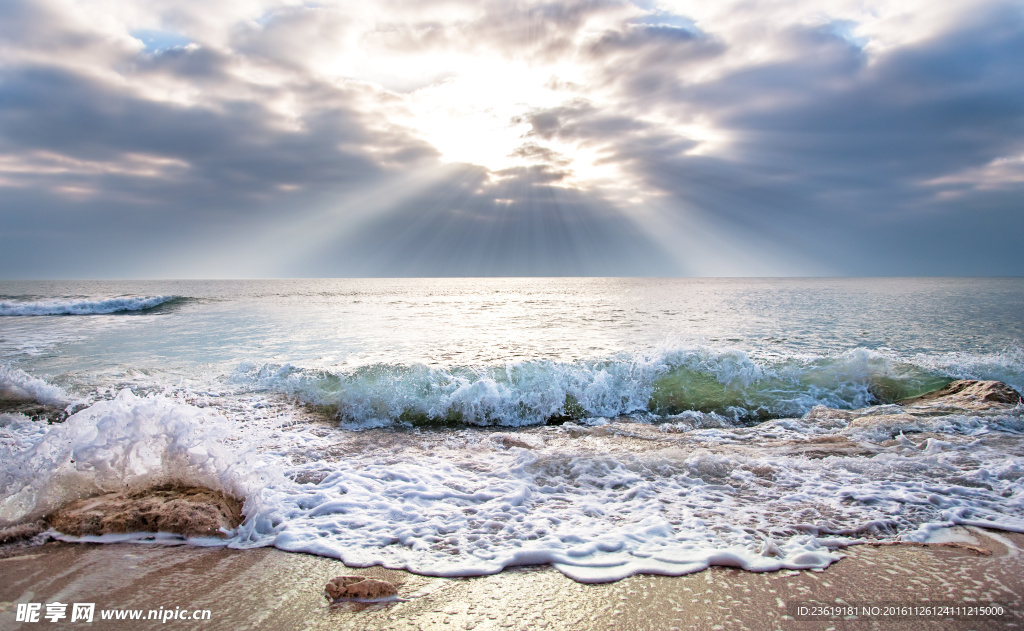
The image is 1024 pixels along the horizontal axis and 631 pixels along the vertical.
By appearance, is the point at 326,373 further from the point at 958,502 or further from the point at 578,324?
the point at 578,324

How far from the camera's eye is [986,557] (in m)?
3.69

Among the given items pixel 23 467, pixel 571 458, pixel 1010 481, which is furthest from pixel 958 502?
pixel 23 467

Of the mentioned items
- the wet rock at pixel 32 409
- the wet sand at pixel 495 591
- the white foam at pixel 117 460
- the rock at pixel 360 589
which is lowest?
the wet rock at pixel 32 409

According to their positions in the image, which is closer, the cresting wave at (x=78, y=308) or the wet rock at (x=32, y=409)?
the wet rock at (x=32, y=409)

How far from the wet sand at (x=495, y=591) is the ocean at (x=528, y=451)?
186mm

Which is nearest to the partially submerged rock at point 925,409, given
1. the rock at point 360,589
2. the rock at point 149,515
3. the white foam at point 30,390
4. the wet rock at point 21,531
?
the rock at point 360,589

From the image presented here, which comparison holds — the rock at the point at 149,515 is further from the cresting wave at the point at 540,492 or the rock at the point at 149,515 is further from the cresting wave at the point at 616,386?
the cresting wave at the point at 616,386

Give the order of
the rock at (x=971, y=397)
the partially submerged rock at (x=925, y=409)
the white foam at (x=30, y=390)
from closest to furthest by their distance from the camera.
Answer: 1. the partially submerged rock at (x=925, y=409)
2. the rock at (x=971, y=397)
3. the white foam at (x=30, y=390)

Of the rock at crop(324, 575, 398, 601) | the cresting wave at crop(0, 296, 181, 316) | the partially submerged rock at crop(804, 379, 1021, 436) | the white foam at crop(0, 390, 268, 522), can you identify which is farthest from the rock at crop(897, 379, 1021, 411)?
the cresting wave at crop(0, 296, 181, 316)

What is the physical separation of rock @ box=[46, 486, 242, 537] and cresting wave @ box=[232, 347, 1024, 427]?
4.02 meters

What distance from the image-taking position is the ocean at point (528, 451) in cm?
406

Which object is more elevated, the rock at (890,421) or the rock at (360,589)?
the rock at (360,589)

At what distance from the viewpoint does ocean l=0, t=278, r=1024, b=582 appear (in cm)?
406

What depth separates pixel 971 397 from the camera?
366 inches
